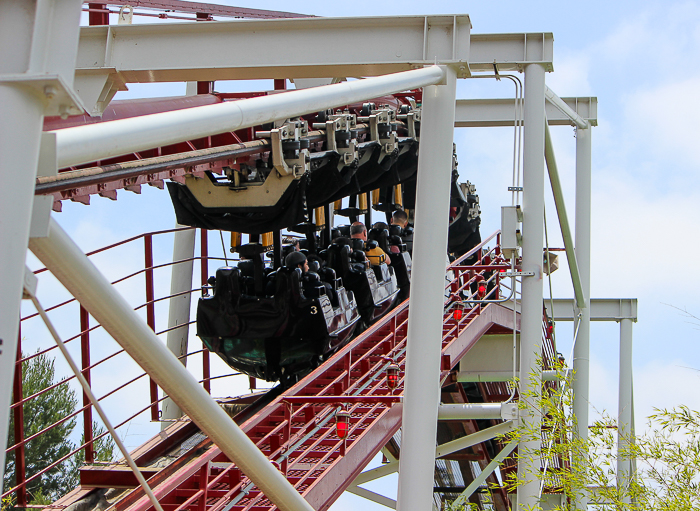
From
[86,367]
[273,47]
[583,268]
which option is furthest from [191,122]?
[583,268]

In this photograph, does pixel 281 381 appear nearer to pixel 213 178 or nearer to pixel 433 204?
pixel 213 178

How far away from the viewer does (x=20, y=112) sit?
2.48 meters

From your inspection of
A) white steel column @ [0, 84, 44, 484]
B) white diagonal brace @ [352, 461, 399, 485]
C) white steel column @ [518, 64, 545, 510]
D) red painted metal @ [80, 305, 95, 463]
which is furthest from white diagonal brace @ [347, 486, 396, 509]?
white steel column @ [0, 84, 44, 484]

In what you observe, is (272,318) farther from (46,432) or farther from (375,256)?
(46,432)

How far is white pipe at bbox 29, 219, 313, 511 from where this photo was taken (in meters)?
2.97

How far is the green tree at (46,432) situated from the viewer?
86.7 ft

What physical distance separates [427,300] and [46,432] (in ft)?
73.4

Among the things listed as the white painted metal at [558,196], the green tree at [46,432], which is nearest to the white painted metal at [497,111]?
the white painted metal at [558,196]

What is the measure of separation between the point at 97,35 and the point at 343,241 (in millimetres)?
5850

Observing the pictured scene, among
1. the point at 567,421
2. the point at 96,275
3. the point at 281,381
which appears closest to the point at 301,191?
the point at 281,381

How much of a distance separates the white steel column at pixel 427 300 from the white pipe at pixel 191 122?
1.27 metres

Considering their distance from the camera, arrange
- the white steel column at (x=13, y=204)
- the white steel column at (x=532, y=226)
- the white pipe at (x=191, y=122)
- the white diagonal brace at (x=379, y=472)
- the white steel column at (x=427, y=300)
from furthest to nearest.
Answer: the white diagonal brace at (x=379, y=472), the white steel column at (x=532, y=226), the white steel column at (x=427, y=300), the white pipe at (x=191, y=122), the white steel column at (x=13, y=204)

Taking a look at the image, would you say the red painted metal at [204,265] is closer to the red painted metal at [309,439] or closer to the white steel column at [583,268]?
the red painted metal at [309,439]

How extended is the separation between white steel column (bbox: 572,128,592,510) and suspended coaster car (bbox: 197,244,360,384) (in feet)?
9.92
